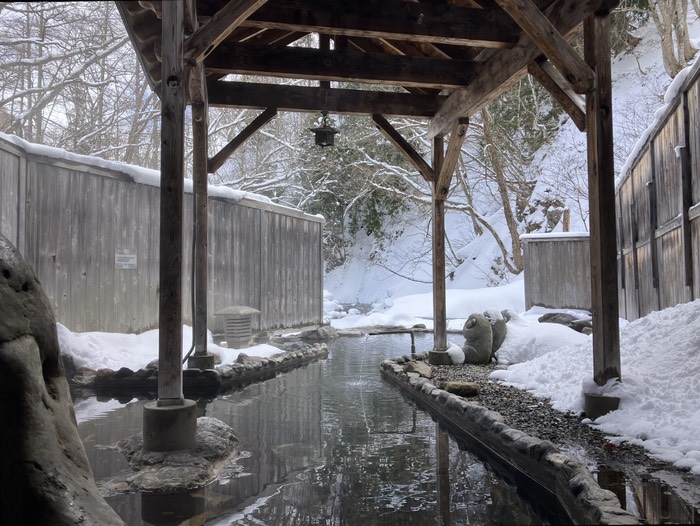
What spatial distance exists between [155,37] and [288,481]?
4.51 metres

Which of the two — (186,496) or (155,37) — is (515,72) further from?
(186,496)

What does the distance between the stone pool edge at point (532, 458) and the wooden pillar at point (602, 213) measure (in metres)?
0.98

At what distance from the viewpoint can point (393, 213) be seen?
26.8 metres

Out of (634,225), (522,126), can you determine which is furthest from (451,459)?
(522,126)

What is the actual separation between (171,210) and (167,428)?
1.46 m

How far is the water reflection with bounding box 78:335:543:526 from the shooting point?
288cm

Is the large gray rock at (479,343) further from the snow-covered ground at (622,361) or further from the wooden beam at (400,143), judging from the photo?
the wooden beam at (400,143)

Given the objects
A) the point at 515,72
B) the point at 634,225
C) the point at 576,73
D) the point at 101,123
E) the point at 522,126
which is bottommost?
the point at 634,225

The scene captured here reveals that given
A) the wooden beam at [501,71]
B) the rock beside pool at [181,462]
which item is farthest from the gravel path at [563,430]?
the wooden beam at [501,71]

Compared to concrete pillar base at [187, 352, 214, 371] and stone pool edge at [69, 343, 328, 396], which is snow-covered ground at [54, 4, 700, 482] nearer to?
stone pool edge at [69, 343, 328, 396]

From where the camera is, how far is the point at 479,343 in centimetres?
791

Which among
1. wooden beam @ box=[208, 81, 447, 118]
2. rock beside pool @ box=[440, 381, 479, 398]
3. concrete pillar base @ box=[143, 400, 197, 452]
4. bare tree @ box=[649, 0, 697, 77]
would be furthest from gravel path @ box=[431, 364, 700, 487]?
bare tree @ box=[649, 0, 697, 77]

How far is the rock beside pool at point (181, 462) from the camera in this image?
3.34 m

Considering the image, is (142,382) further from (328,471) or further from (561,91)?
(561,91)
